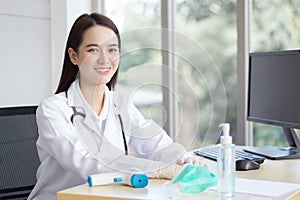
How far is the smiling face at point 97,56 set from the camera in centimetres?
154

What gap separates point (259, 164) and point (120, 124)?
59cm

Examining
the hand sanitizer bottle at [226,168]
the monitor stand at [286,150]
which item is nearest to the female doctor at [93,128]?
the hand sanitizer bottle at [226,168]

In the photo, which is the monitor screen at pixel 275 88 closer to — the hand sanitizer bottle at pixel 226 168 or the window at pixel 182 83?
the window at pixel 182 83

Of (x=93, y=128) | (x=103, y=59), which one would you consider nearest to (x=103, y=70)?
(x=103, y=59)

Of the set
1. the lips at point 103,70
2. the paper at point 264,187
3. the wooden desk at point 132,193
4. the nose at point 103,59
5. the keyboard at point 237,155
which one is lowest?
the paper at point 264,187

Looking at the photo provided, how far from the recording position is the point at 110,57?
155 cm

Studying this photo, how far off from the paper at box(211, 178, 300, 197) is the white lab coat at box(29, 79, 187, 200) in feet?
0.70

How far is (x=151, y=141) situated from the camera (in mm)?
1792

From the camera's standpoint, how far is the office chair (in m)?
1.83

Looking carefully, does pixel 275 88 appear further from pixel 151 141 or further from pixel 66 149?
pixel 66 149

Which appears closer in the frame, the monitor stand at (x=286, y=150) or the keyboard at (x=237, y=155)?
the keyboard at (x=237, y=155)

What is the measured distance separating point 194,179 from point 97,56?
0.51 m

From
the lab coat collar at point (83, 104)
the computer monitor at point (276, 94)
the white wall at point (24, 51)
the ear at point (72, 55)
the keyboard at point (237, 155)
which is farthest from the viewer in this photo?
the white wall at point (24, 51)

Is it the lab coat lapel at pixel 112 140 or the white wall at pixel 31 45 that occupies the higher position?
the white wall at pixel 31 45
